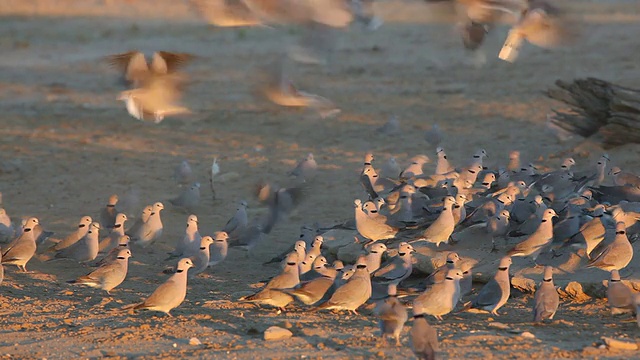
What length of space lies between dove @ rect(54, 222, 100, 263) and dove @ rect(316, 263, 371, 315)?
9.32ft

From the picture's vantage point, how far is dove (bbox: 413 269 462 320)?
733 cm

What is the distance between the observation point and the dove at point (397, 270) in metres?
8.21

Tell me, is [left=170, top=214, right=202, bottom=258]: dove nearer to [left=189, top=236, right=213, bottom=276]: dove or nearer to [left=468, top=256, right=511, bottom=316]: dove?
[left=189, top=236, right=213, bottom=276]: dove

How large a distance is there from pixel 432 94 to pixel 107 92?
5.70 m

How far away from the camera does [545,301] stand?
23.6 ft

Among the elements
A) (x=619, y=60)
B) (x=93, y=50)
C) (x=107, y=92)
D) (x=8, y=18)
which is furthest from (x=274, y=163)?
(x=8, y=18)

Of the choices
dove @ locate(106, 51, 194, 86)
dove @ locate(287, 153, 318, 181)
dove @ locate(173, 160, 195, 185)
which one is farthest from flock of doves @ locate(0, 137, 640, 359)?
dove @ locate(106, 51, 194, 86)

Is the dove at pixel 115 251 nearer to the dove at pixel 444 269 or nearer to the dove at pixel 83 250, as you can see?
the dove at pixel 83 250

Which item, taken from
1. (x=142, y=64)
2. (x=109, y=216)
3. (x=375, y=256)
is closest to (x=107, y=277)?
(x=142, y=64)

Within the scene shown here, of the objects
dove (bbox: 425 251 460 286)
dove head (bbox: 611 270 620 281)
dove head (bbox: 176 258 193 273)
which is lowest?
dove head (bbox: 176 258 193 273)

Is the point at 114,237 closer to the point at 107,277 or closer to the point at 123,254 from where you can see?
the point at 123,254

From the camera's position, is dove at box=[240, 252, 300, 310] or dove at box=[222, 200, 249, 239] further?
dove at box=[222, 200, 249, 239]

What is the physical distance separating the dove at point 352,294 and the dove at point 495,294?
0.76 meters

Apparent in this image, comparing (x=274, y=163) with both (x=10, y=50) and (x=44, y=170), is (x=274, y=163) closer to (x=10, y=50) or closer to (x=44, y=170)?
(x=44, y=170)
